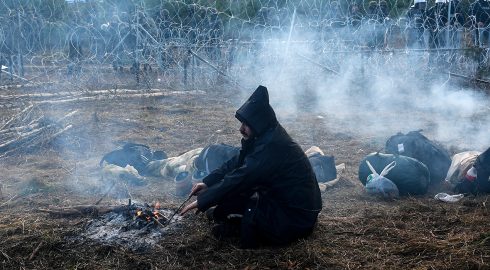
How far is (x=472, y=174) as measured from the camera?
5473 millimetres

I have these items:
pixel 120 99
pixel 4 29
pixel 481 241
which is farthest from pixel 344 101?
pixel 4 29

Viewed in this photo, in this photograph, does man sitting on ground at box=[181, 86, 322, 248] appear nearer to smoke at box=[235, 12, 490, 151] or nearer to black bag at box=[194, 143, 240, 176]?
black bag at box=[194, 143, 240, 176]

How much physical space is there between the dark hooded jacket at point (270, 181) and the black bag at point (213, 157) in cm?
172

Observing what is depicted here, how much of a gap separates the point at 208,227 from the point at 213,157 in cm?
161

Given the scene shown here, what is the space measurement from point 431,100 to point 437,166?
5745mm

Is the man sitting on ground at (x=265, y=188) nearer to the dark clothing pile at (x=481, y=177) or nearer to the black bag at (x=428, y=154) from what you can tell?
the dark clothing pile at (x=481, y=177)

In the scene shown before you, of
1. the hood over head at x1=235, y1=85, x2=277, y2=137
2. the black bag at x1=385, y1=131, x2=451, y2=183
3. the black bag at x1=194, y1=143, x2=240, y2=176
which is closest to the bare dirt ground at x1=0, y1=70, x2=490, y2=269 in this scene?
the black bag at x1=385, y1=131, x2=451, y2=183

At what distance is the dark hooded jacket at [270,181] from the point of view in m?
3.90

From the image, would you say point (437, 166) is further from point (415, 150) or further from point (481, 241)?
point (481, 241)

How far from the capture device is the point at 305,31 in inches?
493

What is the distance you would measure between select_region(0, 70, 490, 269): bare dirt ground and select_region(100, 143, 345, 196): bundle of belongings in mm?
168

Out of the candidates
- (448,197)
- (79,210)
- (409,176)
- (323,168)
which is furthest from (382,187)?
(79,210)

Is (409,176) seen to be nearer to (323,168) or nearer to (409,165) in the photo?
(409,165)

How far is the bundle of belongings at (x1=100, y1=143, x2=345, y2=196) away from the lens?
582 centimetres
